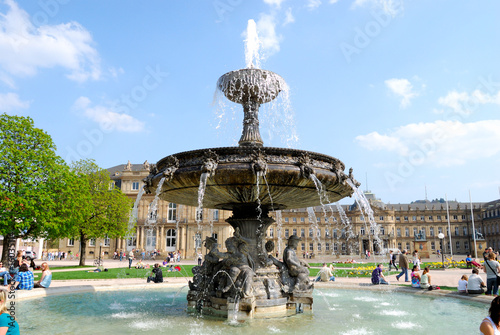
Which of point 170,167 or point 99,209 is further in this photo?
point 99,209

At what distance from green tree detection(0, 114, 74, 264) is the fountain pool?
43.3 feet

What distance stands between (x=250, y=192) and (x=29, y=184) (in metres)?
19.5

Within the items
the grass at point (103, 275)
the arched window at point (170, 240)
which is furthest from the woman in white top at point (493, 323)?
the arched window at point (170, 240)

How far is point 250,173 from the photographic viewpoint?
659 cm

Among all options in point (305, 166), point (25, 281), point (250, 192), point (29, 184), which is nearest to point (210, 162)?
point (250, 192)

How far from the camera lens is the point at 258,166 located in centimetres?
646

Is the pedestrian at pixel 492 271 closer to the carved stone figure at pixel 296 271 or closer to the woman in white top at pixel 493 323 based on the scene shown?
the carved stone figure at pixel 296 271

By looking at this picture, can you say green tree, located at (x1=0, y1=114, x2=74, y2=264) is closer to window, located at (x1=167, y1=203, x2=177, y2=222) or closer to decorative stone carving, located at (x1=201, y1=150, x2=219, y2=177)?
decorative stone carving, located at (x1=201, y1=150, x2=219, y2=177)

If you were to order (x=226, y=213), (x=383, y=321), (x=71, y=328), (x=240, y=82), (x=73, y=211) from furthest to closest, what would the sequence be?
(x=226, y=213)
(x=73, y=211)
(x=240, y=82)
(x=383, y=321)
(x=71, y=328)

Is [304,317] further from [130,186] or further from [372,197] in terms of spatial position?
[372,197]

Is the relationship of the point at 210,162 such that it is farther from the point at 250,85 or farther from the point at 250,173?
the point at 250,85

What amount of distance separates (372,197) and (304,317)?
102836 mm

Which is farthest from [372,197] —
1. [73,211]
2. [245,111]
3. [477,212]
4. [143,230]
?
[245,111]

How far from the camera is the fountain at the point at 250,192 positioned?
6.76m
